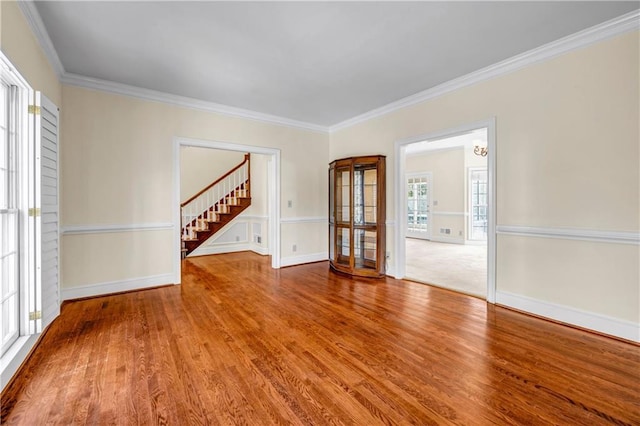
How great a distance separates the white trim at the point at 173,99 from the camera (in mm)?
3506

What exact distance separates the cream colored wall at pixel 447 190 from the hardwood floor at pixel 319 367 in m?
5.29

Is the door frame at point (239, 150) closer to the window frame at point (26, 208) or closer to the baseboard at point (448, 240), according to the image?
the window frame at point (26, 208)

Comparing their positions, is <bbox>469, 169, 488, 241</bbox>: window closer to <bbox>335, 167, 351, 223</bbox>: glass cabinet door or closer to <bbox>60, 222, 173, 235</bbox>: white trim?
<bbox>335, 167, 351, 223</bbox>: glass cabinet door

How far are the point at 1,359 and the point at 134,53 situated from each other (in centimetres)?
285

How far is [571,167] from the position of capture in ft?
9.09

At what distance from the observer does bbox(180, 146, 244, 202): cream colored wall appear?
7203mm

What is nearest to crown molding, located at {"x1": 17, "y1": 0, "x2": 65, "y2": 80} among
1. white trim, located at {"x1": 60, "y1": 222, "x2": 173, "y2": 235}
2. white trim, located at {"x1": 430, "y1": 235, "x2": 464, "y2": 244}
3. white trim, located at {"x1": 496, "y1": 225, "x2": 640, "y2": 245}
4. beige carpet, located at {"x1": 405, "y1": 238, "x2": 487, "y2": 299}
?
white trim, located at {"x1": 60, "y1": 222, "x2": 173, "y2": 235}

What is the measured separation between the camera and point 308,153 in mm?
5605

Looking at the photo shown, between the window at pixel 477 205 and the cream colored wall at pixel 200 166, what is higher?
the cream colored wall at pixel 200 166

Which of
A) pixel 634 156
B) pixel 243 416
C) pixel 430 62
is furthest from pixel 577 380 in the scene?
pixel 430 62

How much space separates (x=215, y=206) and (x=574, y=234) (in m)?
6.54

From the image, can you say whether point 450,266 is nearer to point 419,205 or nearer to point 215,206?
point 419,205

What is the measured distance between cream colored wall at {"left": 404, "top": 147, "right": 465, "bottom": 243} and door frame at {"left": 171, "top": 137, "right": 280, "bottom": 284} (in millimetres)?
5571

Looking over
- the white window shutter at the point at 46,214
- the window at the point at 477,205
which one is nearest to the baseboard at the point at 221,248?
the white window shutter at the point at 46,214
